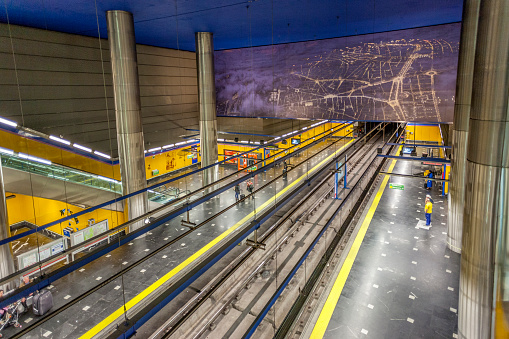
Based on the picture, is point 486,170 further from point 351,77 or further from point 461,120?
point 351,77

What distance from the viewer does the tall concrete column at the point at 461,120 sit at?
8312mm

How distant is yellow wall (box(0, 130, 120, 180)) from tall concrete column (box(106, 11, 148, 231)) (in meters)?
1.29

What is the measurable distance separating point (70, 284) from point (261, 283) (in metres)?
5.14

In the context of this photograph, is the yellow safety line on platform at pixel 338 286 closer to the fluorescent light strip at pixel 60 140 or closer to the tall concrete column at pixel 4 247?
the tall concrete column at pixel 4 247

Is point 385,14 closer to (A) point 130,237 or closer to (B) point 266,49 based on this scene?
(B) point 266,49

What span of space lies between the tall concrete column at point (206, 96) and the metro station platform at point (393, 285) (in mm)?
6541

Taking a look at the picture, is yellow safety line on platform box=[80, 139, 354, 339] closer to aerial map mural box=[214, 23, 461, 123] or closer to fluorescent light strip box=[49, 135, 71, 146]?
aerial map mural box=[214, 23, 461, 123]

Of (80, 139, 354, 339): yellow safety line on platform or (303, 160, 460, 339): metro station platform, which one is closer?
(303, 160, 460, 339): metro station platform

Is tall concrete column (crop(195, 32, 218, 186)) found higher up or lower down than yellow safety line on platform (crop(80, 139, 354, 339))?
higher up

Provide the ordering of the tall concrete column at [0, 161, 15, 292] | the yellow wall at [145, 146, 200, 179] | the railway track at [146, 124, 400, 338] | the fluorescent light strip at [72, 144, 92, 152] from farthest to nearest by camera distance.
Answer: the yellow wall at [145, 146, 200, 179] < the fluorescent light strip at [72, 144, 92, 152] < the tall concrete column at [0, 161, 15, 292] < the railway track at [146, 124, 400, 338]

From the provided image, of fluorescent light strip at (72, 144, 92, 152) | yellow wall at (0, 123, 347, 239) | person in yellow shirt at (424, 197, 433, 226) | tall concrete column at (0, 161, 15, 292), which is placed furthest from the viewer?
fluorescent light strip at (72, 144, 92, 152)

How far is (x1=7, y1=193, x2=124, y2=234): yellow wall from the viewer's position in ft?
40.3

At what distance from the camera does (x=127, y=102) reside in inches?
389

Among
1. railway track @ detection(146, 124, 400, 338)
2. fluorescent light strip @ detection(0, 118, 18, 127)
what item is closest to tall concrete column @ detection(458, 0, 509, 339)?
railway track @ detection(146, 124, 400, 338)
